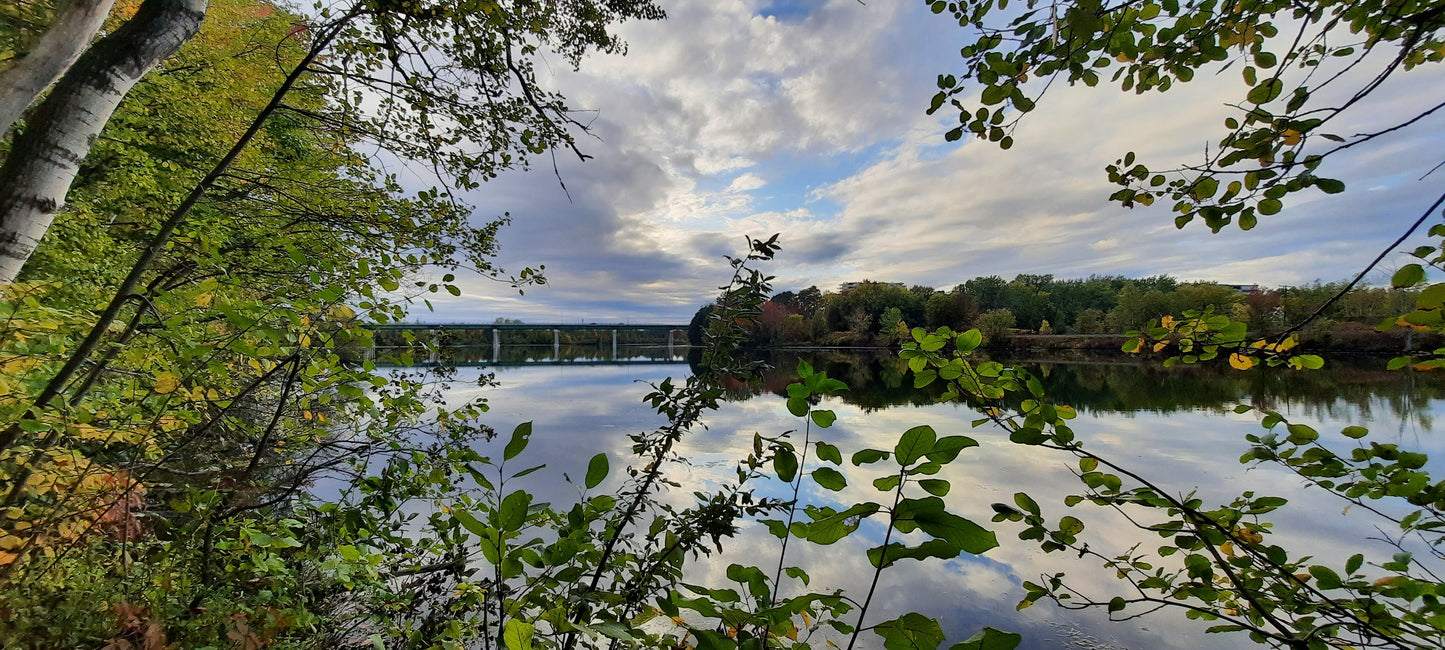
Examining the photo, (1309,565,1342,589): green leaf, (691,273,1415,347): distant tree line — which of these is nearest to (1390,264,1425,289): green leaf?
(1309,565,1342,589): green leaf

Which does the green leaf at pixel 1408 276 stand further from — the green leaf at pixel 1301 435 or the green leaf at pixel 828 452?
the green leaf at pixel 828 452

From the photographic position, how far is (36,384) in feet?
4.18

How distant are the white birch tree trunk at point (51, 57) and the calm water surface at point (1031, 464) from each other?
1746mm

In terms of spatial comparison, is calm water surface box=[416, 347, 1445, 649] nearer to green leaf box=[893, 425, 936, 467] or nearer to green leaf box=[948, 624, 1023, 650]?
green leaf box=[893, 425, 936, 467]

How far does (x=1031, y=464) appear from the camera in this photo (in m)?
7.89

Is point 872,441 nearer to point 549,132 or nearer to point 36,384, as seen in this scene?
point 549,132

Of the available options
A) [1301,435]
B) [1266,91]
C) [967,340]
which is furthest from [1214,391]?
A: [967,340]

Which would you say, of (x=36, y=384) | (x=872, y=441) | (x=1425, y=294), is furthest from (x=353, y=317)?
(x=872, y=441)

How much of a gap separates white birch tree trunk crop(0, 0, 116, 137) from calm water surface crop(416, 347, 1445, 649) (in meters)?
1.75

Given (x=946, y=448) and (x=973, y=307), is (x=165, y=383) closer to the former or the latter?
(x=946, y=448)

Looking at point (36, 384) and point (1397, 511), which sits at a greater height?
point (36, 384)

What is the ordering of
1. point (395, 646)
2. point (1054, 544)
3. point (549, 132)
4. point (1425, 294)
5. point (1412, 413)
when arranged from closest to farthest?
point (1425, 294) → point (1054, 544) → point (395, 646) → point (549, 132) → point (1412, 413)

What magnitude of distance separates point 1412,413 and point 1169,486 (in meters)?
11.1

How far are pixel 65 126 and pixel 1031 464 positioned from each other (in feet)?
32.3
